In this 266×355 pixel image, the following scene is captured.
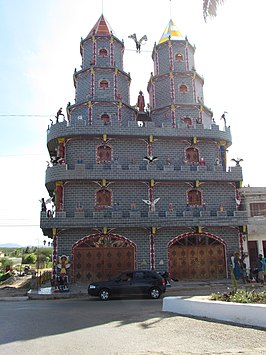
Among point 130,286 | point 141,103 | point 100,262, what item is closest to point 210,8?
point 130,286

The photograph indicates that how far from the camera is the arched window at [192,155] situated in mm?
27109

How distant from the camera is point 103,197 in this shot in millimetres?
25141

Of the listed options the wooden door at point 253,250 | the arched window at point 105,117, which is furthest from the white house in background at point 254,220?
the arched window at point 105,117

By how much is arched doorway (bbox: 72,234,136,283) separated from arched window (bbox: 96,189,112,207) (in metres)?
2.23

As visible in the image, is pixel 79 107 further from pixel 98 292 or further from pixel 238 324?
pixel 238 324

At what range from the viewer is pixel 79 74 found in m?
29.0

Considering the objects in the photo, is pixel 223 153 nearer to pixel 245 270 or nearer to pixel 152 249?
pixel 245 270

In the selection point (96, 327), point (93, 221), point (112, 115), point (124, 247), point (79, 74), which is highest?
point (79, 74)

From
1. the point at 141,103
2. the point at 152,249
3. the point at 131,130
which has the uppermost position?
the point at 141,103

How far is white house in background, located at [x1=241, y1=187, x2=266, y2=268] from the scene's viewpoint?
2761 centimetres

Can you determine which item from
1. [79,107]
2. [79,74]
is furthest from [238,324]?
[79,74]

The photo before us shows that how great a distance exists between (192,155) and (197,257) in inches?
300

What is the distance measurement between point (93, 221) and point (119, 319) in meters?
12.2

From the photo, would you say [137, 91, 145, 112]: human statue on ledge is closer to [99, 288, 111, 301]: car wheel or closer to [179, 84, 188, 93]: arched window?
[179, 84, 188, 93]: arched window
